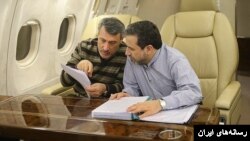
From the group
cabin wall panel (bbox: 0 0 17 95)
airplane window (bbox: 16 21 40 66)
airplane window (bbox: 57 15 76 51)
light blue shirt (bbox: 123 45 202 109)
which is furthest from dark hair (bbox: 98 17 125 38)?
airplane window (bbox: 57 15 76 51)

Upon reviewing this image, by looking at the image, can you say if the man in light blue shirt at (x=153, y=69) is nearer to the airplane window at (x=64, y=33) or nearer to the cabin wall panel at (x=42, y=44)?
the cabin wall panel at (x=42, y=44)

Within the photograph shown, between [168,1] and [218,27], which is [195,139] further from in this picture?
[168,1]

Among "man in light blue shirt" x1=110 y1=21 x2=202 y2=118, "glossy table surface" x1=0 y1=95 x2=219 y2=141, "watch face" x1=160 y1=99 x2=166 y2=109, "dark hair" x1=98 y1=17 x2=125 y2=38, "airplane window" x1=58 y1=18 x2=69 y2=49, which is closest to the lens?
"glossy table surface" x1=0 y1=95 x2=219 y2=141

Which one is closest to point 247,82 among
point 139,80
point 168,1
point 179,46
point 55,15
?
point 168,1

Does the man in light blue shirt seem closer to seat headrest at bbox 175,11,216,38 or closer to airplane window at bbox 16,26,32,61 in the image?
seat headrest at bbox 175,11,216,38

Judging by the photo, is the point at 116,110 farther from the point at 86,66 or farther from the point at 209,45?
the point at 209,45

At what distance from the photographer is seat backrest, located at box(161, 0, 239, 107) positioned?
2430mm

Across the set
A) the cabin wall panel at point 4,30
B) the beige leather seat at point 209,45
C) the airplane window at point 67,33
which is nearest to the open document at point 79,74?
the cabin wall panel at point 4,30

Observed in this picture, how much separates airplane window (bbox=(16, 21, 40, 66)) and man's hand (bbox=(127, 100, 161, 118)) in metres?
1.75

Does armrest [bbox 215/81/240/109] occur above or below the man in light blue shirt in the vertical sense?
below

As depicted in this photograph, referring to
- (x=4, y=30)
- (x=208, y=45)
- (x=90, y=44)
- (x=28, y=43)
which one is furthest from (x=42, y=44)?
(x=208, y=45)

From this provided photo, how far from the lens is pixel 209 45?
2.52 meters

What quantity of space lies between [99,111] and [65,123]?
17cm

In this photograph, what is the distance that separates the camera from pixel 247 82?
525 cm
